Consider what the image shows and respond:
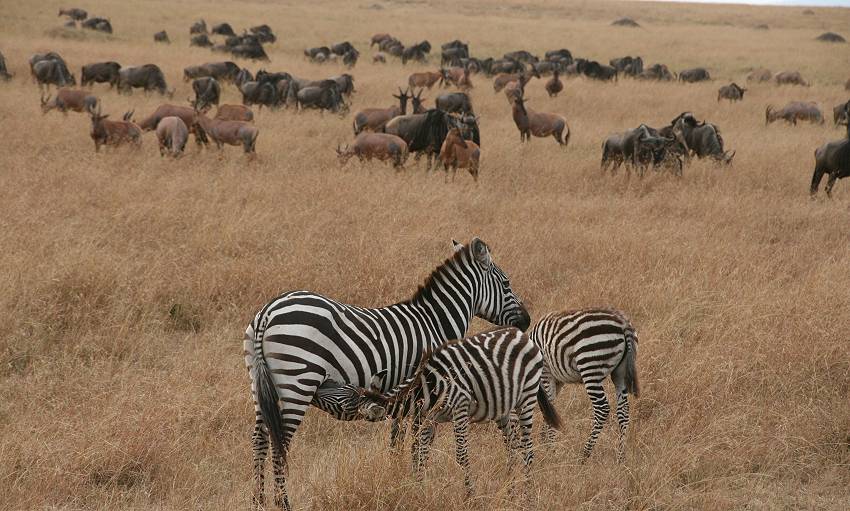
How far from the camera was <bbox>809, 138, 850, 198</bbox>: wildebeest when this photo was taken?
13.1 meters

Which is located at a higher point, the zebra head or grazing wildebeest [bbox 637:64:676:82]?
the zebra head

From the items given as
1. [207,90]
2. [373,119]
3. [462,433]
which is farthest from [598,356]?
[207,90]

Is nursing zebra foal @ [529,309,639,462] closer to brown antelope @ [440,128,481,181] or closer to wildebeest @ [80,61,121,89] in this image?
brown antelope @ [440,128,481,181]

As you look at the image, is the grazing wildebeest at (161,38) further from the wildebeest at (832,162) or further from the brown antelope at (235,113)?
the wildebeest at (832,162)

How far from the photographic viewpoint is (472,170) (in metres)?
13.5

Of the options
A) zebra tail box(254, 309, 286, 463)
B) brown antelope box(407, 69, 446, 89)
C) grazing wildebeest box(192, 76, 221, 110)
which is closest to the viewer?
zebra tail box(254, 309, 286, 463)

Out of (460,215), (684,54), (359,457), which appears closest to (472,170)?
(460,215)

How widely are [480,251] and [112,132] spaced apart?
10.6 metres

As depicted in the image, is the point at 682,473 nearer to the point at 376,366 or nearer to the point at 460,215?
the point at 376,366

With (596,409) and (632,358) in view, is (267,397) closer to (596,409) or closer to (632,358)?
(596,409)

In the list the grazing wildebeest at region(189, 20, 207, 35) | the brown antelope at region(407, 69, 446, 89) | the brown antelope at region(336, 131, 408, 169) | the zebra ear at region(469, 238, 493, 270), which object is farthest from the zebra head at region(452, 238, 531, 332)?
the grazing wildebeest at region(189, 20, 207, 35)

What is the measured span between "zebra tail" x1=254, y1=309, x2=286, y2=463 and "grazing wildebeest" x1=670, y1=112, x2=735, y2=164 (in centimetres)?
1276

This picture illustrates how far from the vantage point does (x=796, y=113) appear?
2206 centimetres

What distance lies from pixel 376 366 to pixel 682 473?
1977 mm
